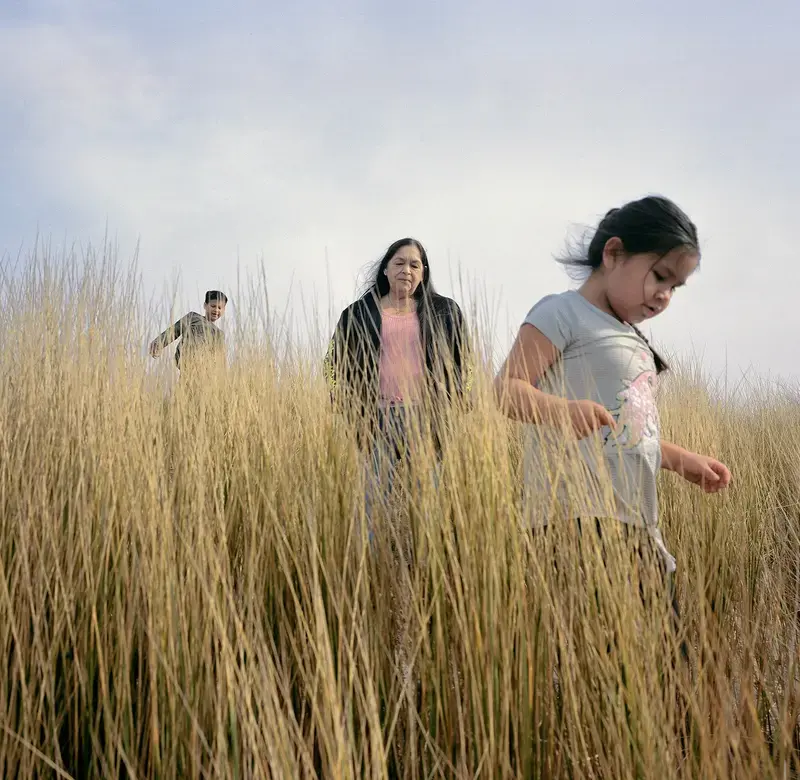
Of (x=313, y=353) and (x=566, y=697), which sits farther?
(x=313, y=353)

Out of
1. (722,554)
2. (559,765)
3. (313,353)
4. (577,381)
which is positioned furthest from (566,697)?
(313,353)

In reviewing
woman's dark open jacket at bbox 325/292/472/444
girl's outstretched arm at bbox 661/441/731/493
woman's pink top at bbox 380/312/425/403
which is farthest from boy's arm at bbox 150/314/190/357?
girl's outstretched arm at bbox 661/441/731/493

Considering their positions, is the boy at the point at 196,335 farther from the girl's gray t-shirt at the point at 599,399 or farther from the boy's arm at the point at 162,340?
the girl's gray t-shirt at the point at 599,399

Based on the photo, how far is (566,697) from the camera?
1.05 meters

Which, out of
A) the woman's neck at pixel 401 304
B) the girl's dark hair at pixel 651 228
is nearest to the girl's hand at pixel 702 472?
the girl's dark hair at pixel 651 228

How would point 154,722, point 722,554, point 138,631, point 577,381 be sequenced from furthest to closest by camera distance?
1. point 722,554
2. point 577,381
3. point 138,631
4. point 154,722

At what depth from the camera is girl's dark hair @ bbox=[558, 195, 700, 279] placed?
4.46 ft

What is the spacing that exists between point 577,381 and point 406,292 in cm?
153

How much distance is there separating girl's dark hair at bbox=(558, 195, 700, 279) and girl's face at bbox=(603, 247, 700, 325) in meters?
0.02

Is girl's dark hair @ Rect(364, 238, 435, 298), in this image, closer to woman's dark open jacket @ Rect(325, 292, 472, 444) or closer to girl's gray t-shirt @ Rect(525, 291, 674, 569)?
woman's dark open jacket @ Rect(325, 292, 472, 444)

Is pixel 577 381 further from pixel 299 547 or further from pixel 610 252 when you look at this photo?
pixel 299 547

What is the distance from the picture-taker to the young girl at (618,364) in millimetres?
1284

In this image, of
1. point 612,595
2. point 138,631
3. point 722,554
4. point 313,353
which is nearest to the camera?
point 612,595

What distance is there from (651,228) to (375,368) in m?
0.93
